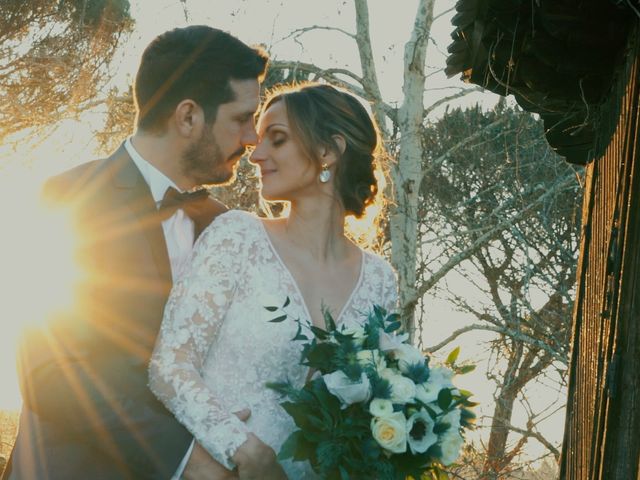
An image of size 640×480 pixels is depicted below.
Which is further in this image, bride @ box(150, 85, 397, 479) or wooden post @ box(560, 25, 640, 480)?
bride @ box(150, 85, 397, 479)

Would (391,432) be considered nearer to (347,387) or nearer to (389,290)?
(347,387)

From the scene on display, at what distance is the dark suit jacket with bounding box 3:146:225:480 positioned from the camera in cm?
342

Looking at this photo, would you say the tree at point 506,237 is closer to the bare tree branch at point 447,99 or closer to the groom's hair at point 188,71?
the bare tree branch at point 447,99

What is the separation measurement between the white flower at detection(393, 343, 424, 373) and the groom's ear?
1.31 meters

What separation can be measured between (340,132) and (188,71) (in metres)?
0.74

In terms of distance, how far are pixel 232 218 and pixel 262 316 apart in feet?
1.24

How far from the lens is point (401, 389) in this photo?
3467 mm

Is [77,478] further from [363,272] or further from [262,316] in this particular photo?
[363,272]

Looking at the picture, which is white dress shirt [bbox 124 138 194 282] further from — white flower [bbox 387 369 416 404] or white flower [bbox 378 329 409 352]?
white flower [bbox 387 369 416 404]

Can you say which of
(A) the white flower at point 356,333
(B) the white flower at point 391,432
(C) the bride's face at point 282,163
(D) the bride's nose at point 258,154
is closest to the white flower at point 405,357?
(A) the white flower at point 356,333

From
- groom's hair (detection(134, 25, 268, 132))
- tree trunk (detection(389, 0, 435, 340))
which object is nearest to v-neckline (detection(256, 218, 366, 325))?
groom's hair (detection(134, 25, 268, 132))

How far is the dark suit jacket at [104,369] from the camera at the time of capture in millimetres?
3416

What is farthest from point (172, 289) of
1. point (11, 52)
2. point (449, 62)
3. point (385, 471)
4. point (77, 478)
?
point (11, 52)

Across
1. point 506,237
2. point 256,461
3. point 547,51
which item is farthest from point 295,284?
point 506,237
